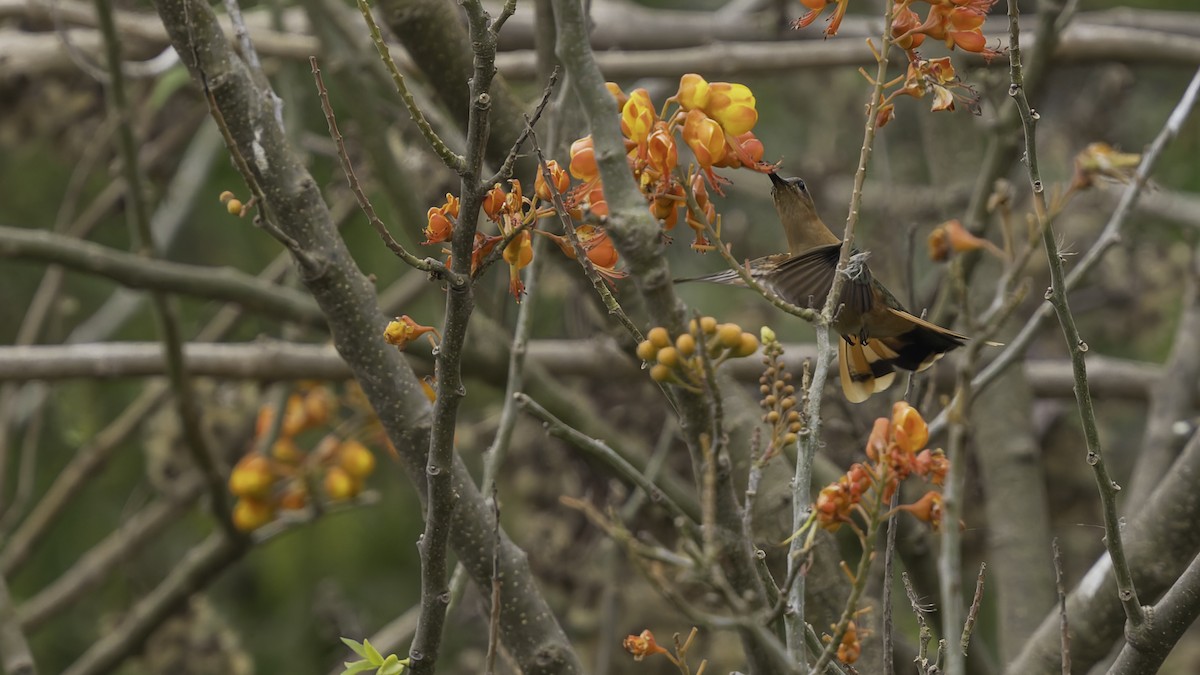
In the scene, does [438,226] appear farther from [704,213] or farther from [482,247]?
[704,213]

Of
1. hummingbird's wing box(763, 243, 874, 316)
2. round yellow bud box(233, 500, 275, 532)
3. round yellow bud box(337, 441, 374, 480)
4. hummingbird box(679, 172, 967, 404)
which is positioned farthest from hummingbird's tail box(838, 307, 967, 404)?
round yellow bud box(233, 500, 275, 532)

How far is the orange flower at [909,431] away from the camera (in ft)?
4.20

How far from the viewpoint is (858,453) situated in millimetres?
2748

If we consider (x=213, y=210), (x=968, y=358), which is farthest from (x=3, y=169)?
(x=968, y=358)

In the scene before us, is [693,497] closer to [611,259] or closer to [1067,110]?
[611,259]

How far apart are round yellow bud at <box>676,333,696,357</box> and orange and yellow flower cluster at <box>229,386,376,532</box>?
2527 mm

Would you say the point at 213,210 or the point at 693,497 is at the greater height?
the point at 213,210

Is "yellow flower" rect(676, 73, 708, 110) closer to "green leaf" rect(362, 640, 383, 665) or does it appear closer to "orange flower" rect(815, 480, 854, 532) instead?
"orange flower" rect(815, 480, 854, 532)

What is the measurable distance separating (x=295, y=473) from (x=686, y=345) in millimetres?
2661

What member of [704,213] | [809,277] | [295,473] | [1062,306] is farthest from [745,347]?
[295,473]

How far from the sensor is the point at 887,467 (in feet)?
4.07

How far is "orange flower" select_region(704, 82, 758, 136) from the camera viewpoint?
138cm

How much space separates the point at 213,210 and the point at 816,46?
2.69 meters

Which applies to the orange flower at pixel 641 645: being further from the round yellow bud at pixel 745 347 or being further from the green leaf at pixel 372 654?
the round yellow bud at pixel 745 347
